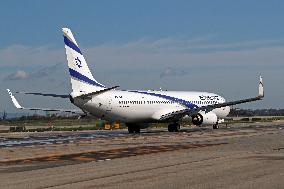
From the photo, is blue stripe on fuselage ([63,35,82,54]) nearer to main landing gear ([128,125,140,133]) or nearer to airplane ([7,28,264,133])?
airplane ([7,28,264,133])

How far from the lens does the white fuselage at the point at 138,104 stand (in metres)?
55.2

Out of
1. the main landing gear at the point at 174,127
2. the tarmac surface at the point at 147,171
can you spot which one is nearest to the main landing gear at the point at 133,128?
the main landing gear at the point at 174,127

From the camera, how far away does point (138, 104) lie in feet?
197

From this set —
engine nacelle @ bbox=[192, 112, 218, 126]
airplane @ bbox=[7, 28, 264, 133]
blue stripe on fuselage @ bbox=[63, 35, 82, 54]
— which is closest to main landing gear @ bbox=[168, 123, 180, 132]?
airplane @ bbox=[7, 28, 264, 133]

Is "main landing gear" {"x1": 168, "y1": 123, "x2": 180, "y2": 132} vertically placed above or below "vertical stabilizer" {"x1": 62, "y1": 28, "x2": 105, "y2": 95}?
below

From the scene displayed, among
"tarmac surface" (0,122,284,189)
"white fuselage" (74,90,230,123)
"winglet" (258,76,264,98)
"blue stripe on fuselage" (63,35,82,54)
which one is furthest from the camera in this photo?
"winglet" (258,76,264,98)

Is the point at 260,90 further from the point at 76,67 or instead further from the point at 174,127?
the point at 76,67

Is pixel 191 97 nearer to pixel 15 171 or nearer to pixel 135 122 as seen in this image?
pixel 135 122

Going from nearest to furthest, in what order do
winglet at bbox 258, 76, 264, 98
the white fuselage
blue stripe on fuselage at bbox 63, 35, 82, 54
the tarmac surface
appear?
the tarmac surface
blue stripe on fuselage at bbox 63, 35, 82, 54
the white fuselage
winglet at bbox 258, 76, 264, 98

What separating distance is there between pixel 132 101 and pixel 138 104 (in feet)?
3.30

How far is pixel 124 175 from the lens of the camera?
1820 cm

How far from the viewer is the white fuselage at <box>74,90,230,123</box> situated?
181 ft

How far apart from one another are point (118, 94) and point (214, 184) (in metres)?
42.3

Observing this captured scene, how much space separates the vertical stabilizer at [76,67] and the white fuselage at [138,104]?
1176mm
